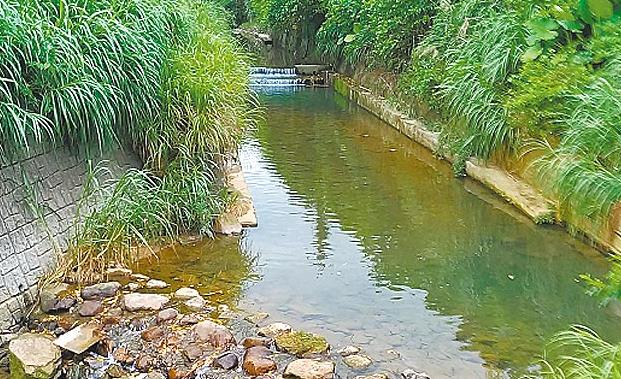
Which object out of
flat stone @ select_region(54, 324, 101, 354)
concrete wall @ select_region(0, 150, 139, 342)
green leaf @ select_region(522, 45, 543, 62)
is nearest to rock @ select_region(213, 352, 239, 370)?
flat stone @ select_region(54, 324, 101, 354)

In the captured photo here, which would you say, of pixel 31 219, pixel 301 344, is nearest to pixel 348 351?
pixel 301 344

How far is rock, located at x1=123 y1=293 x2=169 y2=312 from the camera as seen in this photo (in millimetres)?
3891

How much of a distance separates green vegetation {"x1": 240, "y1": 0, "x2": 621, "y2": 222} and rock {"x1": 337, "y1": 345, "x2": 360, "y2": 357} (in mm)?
1894

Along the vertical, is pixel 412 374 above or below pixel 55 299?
below

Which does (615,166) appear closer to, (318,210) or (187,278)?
(318,210)

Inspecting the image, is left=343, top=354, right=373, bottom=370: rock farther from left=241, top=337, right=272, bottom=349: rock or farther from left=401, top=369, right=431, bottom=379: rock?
left=241, top=337, right=272, bottom=349: rock

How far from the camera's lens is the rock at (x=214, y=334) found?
11.5 feet

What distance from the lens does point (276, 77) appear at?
15.0m

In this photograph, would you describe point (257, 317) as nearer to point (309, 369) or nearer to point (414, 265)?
point (309, 369)

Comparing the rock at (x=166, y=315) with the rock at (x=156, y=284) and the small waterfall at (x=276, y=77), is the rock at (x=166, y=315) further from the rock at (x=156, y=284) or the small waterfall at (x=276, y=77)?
the small waterfall at (x=276, y=77)

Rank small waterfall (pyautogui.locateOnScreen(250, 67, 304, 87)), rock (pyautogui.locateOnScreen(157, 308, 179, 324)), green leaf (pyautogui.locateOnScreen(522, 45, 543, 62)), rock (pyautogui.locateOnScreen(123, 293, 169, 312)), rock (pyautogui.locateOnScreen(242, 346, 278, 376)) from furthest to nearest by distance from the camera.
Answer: small waterfall (pyautogui.locateOnScreen(250, 67, 304, 87))
green leaf (pyautogui.locateOnScreen(522, 45, 543, 62))
rock (pyautogui.locateOnScreen(123, 293, 169, 312))
rock (pyautogui.locateOnScreen(157, 308, 179, 324))
rock (pyautogui.locateOnScreen(242, 346, 278, 376))

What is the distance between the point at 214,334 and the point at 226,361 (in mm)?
248

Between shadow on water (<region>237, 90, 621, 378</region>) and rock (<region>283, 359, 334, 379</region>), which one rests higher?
rock (<region>283, 359, 334, 379</region>)

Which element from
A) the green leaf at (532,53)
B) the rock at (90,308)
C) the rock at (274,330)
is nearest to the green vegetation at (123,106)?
the rock at (90,308)
